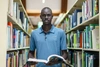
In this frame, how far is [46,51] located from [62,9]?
15.5ft

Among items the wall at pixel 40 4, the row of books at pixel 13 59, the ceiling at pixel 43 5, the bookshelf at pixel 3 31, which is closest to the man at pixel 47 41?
the row of books at pixel 13 59

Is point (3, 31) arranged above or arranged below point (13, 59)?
above

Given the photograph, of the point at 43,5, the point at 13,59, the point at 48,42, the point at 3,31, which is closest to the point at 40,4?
the point at 43,5

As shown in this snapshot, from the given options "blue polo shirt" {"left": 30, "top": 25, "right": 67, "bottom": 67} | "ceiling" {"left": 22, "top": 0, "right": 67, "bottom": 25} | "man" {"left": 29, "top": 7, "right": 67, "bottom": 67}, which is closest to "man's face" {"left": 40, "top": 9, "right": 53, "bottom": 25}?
"man" {"left": 29, "top": 7, "right": 67, "bottom": 67}

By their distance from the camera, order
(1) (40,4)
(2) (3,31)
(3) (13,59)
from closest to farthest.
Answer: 1. (2) (3,31)
2. (3) (13,59)
3. (1) (40,4)

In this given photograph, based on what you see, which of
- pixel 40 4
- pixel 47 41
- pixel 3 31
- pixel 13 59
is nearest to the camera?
pixel 3 31

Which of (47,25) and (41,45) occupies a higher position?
(47,25)

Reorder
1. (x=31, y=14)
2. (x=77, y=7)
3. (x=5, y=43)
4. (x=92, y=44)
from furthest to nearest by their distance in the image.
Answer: (x=31, y=14), (x=77, y=7), (x=92, y=44), (x=5, y=43)

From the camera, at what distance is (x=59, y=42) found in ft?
6.87

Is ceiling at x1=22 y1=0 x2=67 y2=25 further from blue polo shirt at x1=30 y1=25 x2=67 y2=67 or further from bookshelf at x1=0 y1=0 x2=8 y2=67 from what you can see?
bookshelf at x1=0 y1=0 x2=8 y2=67

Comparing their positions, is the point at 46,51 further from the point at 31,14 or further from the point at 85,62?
the point at 31,14

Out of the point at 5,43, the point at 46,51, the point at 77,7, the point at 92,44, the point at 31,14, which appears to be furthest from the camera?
the point at 31,14

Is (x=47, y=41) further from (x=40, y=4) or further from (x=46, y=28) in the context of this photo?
(x=40, y=4)

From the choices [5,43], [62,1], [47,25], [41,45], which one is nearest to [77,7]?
[47,25]
